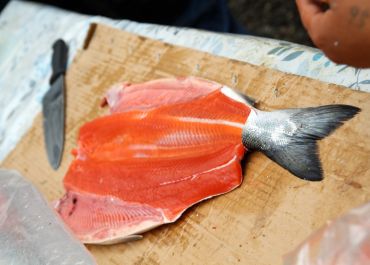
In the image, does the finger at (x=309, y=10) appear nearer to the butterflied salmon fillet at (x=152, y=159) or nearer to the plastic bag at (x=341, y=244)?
the plastic bag at (x=341, y=244)

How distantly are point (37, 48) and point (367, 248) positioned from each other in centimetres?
183

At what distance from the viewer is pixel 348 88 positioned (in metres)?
1.18

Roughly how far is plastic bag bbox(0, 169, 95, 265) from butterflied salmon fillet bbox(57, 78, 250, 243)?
14 centimetres


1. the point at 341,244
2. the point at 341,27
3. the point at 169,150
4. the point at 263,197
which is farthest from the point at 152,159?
the point at 341,27

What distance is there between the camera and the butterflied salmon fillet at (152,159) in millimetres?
1218

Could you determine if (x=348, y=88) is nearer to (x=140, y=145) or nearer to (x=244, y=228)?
(x=244, y=228)

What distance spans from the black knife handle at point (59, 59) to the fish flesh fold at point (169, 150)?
0.46 metres

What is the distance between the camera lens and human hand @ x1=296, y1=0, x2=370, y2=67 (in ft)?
2.15

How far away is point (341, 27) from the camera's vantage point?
68cm

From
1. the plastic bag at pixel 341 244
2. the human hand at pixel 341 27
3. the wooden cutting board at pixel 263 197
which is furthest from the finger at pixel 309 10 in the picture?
the wooden cutting board at pixel 263 197

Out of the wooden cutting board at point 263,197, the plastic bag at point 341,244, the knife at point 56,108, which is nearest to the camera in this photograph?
the plastic bag at point 341,244

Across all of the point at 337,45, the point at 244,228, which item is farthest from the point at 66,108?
the point at 337,45

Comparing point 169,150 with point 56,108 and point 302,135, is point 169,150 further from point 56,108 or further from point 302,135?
point 56,108

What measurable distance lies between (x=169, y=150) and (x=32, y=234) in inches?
15.9
